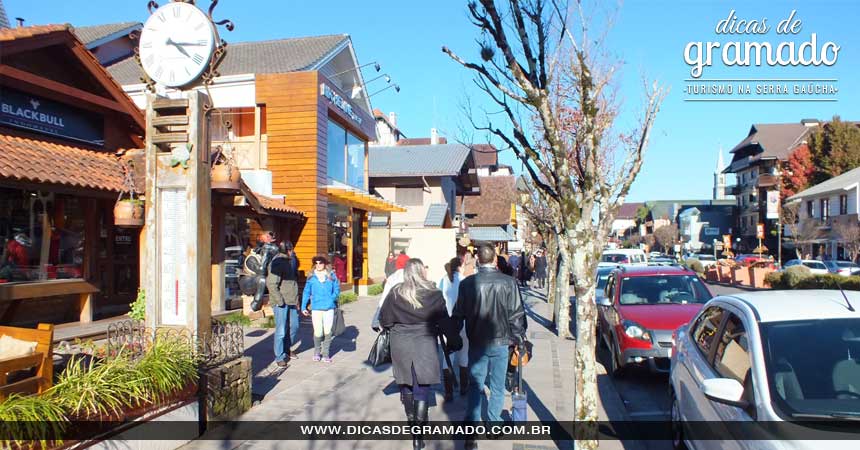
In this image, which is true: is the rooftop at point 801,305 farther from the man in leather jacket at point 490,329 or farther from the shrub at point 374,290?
the shrub at point 374,290

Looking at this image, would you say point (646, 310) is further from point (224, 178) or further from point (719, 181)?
point (719, 181)

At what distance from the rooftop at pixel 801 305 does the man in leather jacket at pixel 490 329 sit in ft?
6.42

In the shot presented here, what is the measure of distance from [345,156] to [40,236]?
1003cm

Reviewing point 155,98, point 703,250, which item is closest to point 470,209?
point 155,98

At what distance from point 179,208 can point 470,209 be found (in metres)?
38.9

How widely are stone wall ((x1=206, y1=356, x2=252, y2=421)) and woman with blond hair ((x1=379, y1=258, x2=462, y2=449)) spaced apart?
6.20 ft

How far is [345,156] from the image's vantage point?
19094 millimetres

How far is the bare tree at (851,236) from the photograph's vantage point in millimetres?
36438

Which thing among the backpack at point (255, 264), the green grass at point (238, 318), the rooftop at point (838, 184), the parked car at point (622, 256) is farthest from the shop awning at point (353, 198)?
the rooftop at point (838, 184)

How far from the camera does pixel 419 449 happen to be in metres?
5.28

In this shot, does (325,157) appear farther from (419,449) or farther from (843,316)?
(843,316)

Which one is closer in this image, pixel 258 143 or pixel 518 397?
pixel 518 397

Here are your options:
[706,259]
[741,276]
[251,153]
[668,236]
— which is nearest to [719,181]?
[668,236]

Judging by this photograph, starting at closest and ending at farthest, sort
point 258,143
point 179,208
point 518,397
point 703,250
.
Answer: point 518,397, point 179,208, point 258,143, point 703,250
